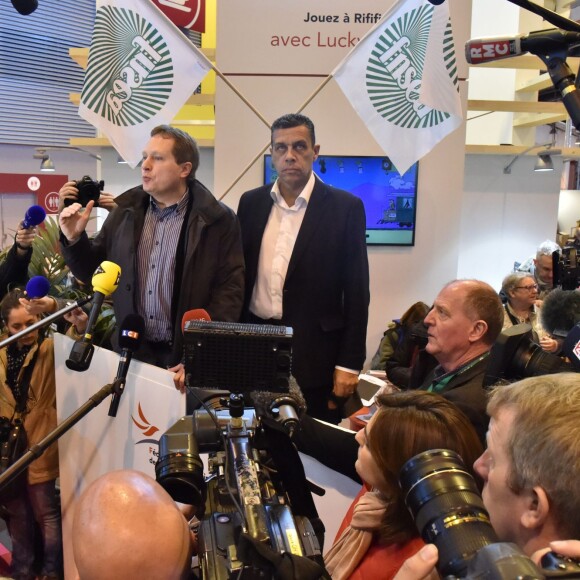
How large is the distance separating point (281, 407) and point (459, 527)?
0.50 metres

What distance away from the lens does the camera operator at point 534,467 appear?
742mm

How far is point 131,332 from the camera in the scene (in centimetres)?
169

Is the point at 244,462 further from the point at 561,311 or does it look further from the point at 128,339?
the point at 561,311

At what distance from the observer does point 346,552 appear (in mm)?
1243

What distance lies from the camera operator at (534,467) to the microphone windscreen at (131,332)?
3.56 feet

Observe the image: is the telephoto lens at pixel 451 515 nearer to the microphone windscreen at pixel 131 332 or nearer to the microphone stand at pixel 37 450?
the microphone stand at pixel 37 450

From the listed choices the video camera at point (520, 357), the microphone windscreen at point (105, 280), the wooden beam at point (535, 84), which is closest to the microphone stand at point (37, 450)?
the microphone windscreen at point (105, 280)

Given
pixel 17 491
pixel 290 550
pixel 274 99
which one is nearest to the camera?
pixel 290 550

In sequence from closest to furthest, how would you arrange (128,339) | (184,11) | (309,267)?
(128,339) → (309,267) → (184,11)

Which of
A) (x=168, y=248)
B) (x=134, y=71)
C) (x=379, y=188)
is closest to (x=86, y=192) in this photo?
(x=168, y=248)

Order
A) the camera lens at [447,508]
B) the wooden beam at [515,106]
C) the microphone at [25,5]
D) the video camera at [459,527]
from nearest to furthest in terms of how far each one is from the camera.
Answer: the video camera at [459,527] < the camera lens at [447,508] < the microphone at [25,5] < the wooden beam at [515,106]

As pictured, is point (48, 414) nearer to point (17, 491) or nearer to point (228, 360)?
point (17, 491)

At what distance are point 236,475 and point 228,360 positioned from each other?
289mm

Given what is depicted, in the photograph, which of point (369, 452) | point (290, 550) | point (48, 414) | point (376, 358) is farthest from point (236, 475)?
point (376, 358)
